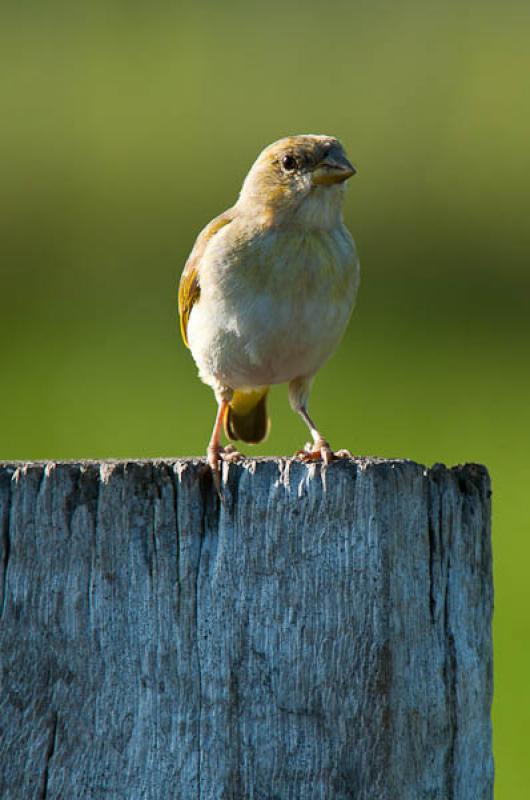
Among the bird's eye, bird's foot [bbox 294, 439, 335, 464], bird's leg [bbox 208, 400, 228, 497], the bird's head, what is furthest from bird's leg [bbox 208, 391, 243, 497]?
the bird's eye

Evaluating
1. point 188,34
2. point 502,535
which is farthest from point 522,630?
point 188,34

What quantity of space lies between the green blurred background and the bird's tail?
1.77 meters

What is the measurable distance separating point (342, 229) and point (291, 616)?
2.18 meters

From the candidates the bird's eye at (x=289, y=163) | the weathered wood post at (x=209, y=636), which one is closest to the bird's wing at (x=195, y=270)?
the bird's eye at (x=289, y=163)

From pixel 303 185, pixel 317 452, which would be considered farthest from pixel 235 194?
pixel 317 452

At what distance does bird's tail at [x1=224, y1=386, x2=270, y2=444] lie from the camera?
5.80 m

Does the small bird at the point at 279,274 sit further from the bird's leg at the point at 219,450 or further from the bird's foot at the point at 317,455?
the bird's foot at the point at 317,455

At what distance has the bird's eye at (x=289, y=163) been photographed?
4.95m

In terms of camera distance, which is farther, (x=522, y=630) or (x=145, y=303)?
(x=145, y=303)

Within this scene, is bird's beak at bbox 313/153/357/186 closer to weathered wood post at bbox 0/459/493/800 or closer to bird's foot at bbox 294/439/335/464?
bird's foot at bbox 294/439/335/464

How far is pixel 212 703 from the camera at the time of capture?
115 inches

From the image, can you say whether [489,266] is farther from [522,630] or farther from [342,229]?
[342,229]

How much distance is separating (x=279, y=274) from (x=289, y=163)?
47 centimetres

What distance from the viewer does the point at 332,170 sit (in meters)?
Answer: 4.79
